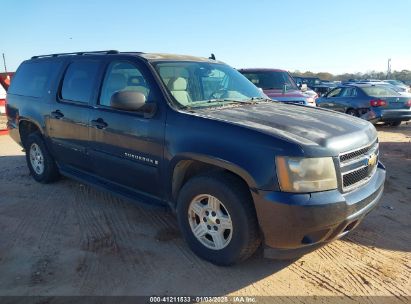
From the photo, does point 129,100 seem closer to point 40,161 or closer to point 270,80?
point 40,161

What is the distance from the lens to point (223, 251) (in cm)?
350

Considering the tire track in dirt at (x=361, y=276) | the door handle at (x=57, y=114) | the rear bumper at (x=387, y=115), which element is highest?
the door handle at (x=57, y=114)

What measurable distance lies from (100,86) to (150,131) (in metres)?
1.15

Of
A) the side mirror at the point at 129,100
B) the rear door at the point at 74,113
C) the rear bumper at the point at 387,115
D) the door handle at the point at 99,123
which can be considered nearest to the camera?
the side mirror at the point at 129,100

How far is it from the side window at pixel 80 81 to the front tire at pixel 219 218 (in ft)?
6.61

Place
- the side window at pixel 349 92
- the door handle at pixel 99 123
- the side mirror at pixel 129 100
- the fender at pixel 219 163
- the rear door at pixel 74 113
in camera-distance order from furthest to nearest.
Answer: the side window at pixel 349 92
the rear door at pixel 74 113
the door handle at pixel 99 123
the side mirror at pixel 129 100
the fender at pixel 219 163

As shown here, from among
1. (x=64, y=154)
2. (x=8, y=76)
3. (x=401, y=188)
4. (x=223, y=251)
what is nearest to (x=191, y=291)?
(x=223, y=251)

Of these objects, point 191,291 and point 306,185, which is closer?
point 306,185

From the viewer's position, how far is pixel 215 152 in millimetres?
3326

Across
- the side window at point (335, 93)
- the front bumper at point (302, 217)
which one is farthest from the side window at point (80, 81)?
the side window at point (335, 93)

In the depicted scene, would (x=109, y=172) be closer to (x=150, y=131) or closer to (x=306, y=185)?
(x=150, y=131)

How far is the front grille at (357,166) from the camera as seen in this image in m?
3.22

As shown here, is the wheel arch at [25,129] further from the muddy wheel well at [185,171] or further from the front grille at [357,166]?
the front grille at [357,166]

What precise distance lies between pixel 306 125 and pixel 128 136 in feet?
5.94
